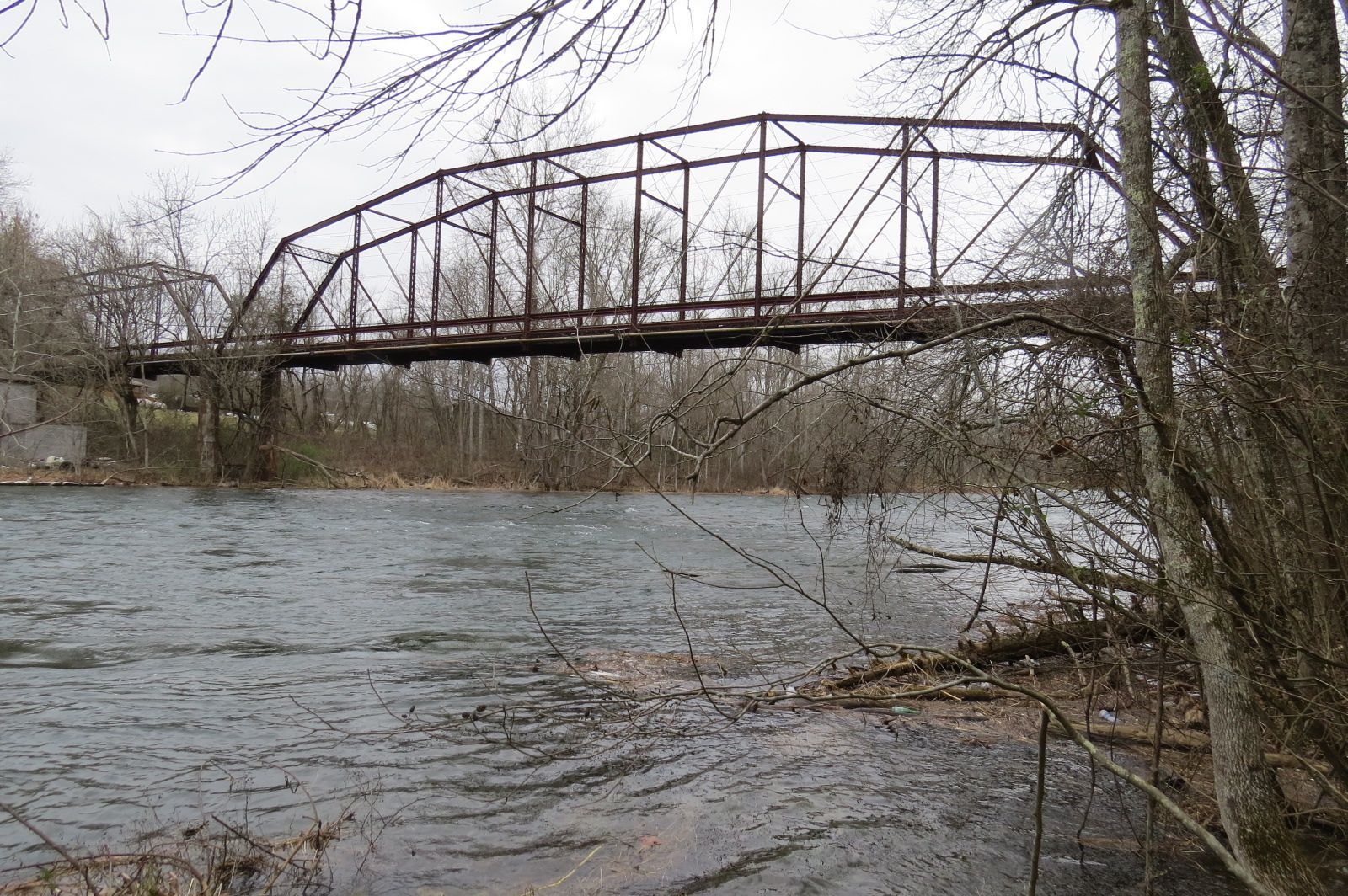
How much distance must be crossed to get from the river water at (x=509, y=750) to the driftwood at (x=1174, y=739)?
12.0 inches

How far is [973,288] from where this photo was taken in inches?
202

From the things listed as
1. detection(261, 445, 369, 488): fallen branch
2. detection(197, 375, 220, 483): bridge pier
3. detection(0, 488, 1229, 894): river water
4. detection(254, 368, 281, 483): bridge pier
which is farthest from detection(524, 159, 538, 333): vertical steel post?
detection(197, 375, 220, 483): bridge pier

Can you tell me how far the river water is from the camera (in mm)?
3559

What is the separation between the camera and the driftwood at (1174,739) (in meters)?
3.46

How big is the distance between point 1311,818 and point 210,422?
35886mm

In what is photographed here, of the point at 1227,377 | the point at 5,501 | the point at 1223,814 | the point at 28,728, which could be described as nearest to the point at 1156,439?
the point at 1227,377

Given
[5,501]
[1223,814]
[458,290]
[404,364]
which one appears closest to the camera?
[1223,814]

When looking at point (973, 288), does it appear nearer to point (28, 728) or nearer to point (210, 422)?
point (28, 728)

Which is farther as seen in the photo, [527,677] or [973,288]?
[527,677]

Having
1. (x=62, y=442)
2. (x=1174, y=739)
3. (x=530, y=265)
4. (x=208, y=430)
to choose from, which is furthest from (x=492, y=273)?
(x=1174, y=739)

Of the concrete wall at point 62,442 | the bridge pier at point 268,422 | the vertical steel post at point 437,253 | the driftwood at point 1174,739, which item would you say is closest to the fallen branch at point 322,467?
the bridge pier at point 268,422

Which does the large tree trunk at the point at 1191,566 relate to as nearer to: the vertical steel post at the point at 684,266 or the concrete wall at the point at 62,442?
the vertical steel post at the point at 684,266

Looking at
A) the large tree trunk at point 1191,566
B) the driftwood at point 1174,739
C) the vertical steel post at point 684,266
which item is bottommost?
the driftwood at point 1174,739

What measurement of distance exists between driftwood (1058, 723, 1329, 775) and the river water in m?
0.31
